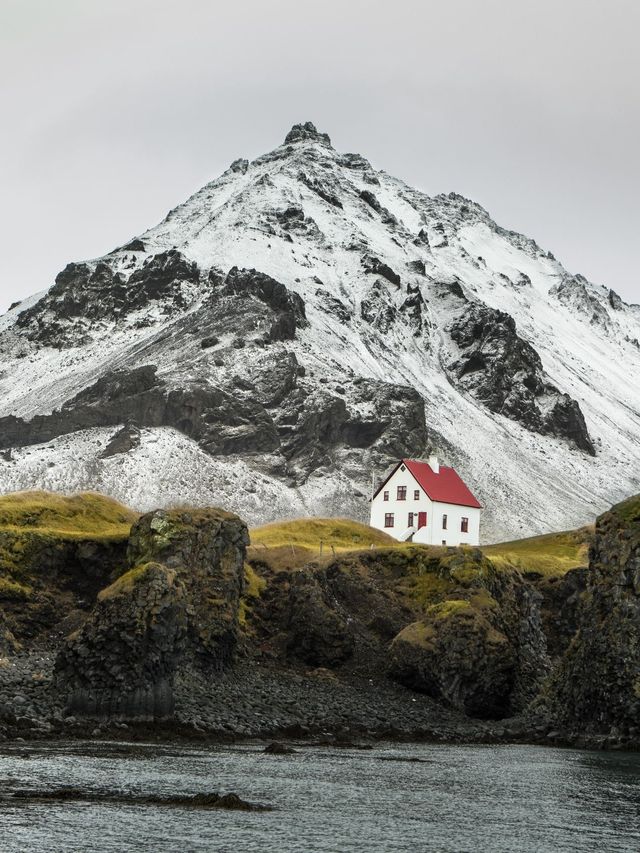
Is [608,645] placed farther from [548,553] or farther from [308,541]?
[548,553]

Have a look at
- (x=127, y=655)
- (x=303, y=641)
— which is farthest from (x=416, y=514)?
(x=127, y=655)

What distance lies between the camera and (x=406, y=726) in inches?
2475

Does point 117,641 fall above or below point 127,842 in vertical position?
above

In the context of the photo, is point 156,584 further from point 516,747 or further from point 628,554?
point 628,554

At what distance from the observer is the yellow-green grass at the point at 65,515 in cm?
7800

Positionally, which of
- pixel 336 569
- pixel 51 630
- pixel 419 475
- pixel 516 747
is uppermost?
pixel 419 475

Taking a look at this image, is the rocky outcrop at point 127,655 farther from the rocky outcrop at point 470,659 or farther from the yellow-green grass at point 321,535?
the yellow-green grass at point 321,535

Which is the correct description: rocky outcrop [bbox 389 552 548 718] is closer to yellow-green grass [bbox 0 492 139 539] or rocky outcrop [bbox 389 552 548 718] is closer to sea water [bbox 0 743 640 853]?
sea water [bbox 0 743 640 853]

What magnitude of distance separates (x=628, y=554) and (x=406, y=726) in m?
16.9

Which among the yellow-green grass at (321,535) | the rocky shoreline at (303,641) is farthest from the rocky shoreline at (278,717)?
the yellow-green grass at (321,535)

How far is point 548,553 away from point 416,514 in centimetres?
2366

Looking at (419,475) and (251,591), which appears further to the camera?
(419,475)

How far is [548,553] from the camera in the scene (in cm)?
10750

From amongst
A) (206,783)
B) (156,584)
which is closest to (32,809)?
(206,783)
